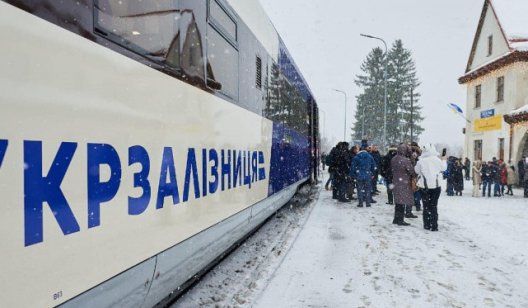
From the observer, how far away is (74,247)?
80.7 inches

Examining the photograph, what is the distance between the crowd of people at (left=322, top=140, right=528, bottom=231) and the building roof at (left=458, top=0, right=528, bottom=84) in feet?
24.3

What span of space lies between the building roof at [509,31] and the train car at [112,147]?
21.1 m

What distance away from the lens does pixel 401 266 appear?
5.40 metres

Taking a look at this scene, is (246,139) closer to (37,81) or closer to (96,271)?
(96,271)

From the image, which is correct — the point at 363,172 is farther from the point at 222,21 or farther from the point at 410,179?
the point at 222,21

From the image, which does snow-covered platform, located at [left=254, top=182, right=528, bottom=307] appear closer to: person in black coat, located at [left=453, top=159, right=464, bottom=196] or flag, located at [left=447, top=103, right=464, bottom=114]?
person in black coat, located at [left=453, top=159, right=464, bottom=196]

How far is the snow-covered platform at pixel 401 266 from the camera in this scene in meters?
4.23

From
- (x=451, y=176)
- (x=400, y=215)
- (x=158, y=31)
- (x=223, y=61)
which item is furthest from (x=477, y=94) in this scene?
(x=158, y=31)

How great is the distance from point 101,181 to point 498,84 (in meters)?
24.7

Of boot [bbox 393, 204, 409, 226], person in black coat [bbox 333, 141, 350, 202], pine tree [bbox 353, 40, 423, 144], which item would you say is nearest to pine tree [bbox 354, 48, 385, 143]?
pine tree [bbox 353, 40, 423, 144]

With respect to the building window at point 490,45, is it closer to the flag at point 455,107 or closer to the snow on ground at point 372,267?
the flag at point 455,107

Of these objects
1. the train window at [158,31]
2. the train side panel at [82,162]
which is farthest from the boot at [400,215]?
the train side panel at [82,162]

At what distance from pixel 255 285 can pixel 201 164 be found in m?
1.66

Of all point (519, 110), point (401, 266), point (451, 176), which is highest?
point (519, 110)
